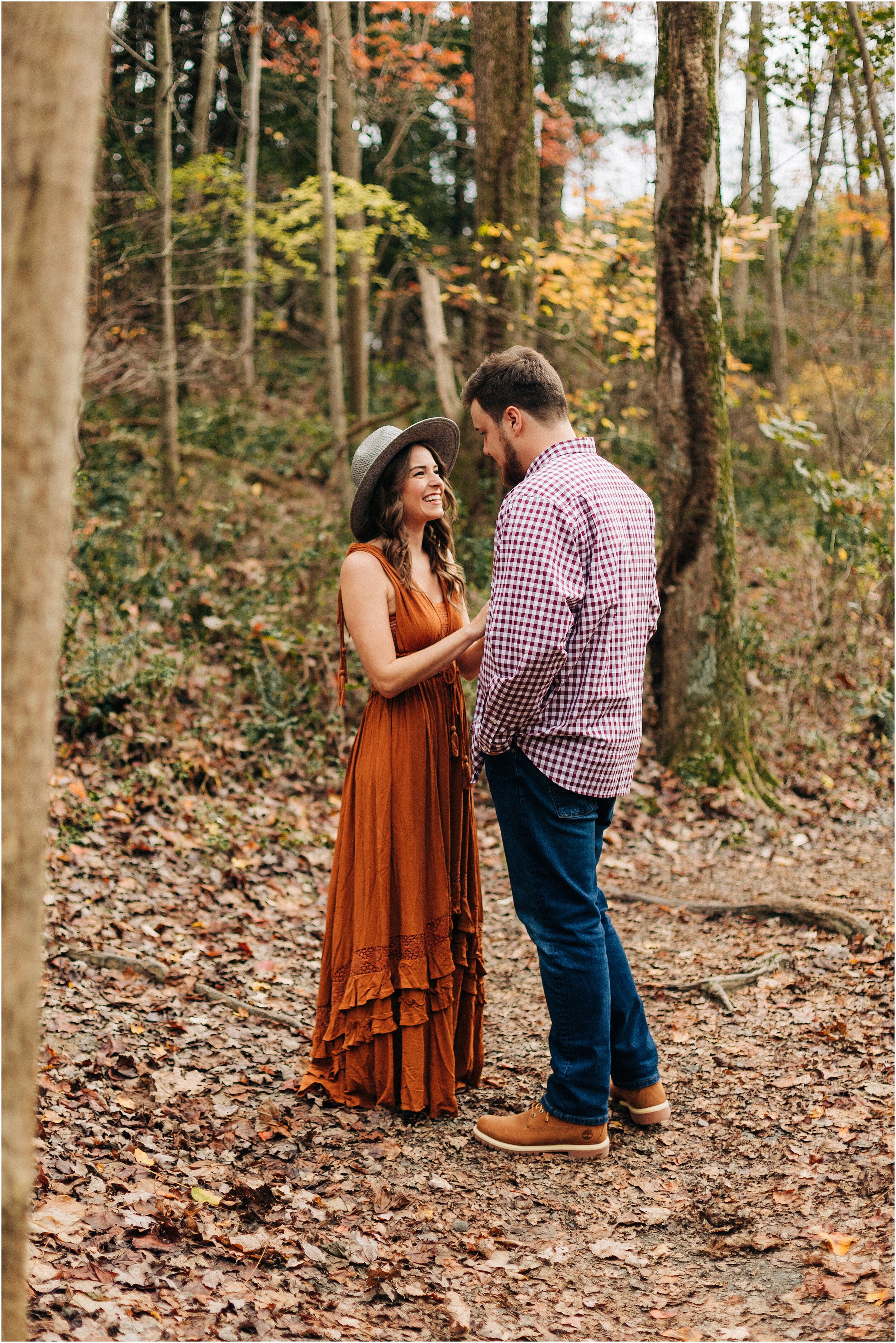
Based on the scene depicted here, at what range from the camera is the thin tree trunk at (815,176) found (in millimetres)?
11102

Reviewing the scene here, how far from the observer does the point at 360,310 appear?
555 inches

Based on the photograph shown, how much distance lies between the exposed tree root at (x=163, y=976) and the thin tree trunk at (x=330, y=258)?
640 centimetres

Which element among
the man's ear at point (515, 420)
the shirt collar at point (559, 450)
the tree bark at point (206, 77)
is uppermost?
the tree bark at point (206, 77)

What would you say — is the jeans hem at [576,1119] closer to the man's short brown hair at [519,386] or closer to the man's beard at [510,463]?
the man's beard at [510,463]

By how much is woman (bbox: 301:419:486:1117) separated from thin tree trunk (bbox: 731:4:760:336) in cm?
693

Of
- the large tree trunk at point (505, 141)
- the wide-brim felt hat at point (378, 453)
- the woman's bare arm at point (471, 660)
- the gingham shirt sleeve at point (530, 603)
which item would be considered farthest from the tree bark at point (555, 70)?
the gingham shirt sleeve at point (530, 603)

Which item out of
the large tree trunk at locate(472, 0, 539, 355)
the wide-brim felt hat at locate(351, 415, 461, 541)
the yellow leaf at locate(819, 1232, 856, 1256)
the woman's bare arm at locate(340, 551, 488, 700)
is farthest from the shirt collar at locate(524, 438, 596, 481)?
the large tree trunk at locate(472, 0, 539, 355)

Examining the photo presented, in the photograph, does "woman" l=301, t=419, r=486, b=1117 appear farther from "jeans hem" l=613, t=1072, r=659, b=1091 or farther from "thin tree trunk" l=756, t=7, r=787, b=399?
"thin tree trunk" l=756, t=7, r=787, b=399

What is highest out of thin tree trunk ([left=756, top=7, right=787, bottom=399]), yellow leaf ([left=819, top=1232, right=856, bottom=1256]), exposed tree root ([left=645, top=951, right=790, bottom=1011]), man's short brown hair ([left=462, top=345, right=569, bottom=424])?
thin tree trunk ([left=756, top=7, right=787, bottom=399])

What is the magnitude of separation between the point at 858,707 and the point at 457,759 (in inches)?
239

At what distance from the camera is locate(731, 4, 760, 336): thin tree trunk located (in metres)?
9.69

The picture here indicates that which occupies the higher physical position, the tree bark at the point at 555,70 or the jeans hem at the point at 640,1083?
the tree bark at the point at 555,70

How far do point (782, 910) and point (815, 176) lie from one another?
448 inches

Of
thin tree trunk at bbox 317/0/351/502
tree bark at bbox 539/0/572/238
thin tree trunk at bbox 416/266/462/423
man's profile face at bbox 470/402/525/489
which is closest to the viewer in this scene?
man's profile face at bbox 470/402/525/489
